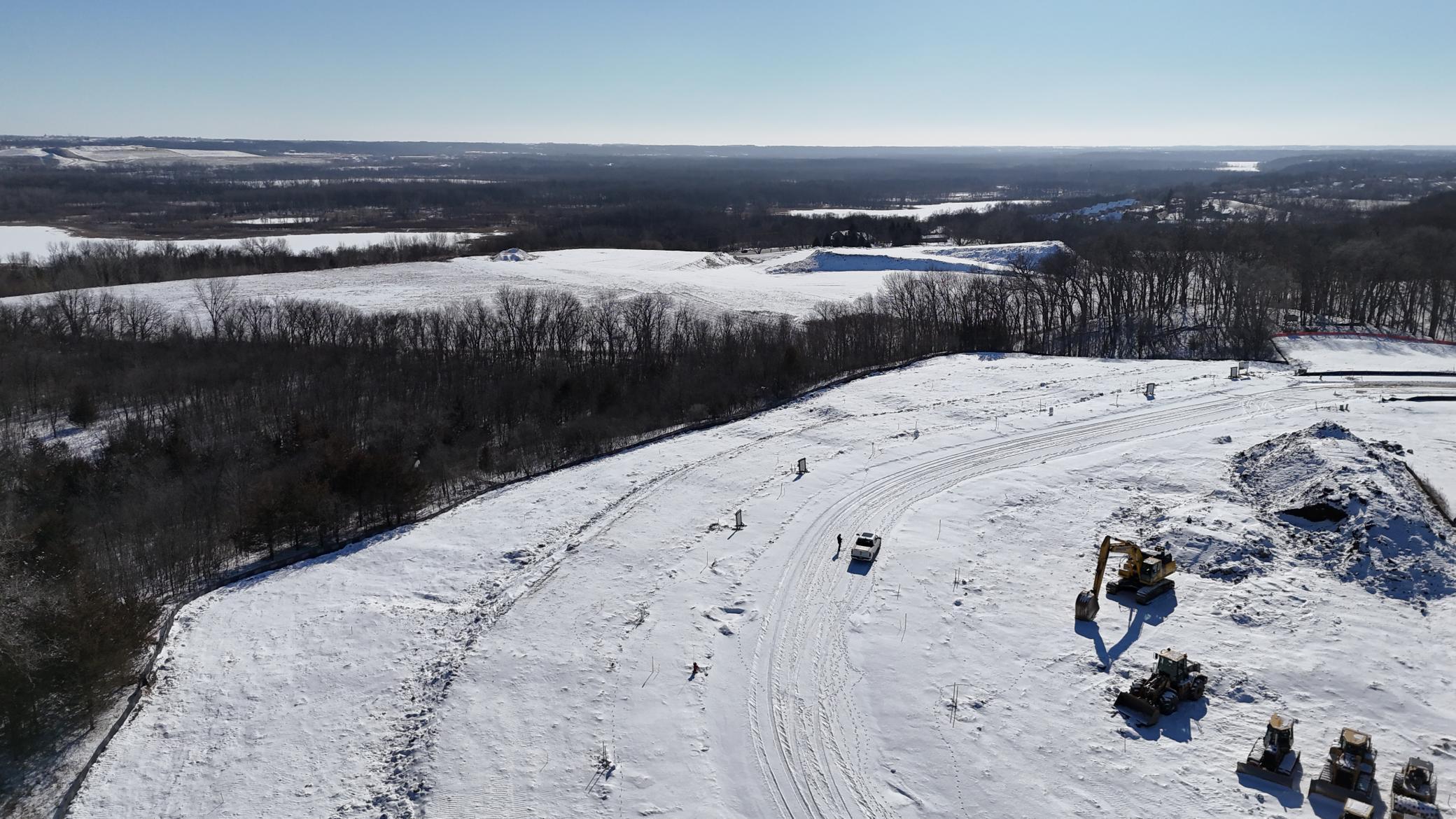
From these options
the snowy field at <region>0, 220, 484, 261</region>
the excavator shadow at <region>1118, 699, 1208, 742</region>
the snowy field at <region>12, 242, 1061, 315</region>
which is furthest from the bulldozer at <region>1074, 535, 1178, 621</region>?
the snowy field at <region>0, 220, 484, 261</region>

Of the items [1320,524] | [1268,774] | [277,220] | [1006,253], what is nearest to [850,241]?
[1006,253]

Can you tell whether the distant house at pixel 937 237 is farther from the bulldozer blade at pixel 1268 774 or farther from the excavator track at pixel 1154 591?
the bulldozer blade at pixel 1268 774

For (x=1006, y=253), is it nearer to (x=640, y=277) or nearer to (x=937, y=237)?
(x=937, y=237)

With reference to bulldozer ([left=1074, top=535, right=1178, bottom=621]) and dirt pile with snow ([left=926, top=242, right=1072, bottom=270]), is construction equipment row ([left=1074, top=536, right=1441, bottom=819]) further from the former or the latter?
dirt pile with snow ([left=926, top=242, right=1072, bottom=270])

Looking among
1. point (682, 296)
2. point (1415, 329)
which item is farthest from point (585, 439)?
point (1415, 329)

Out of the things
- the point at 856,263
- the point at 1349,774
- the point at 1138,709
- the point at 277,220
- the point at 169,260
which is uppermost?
the point at 277,220

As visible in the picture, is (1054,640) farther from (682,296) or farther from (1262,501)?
(682,296)
